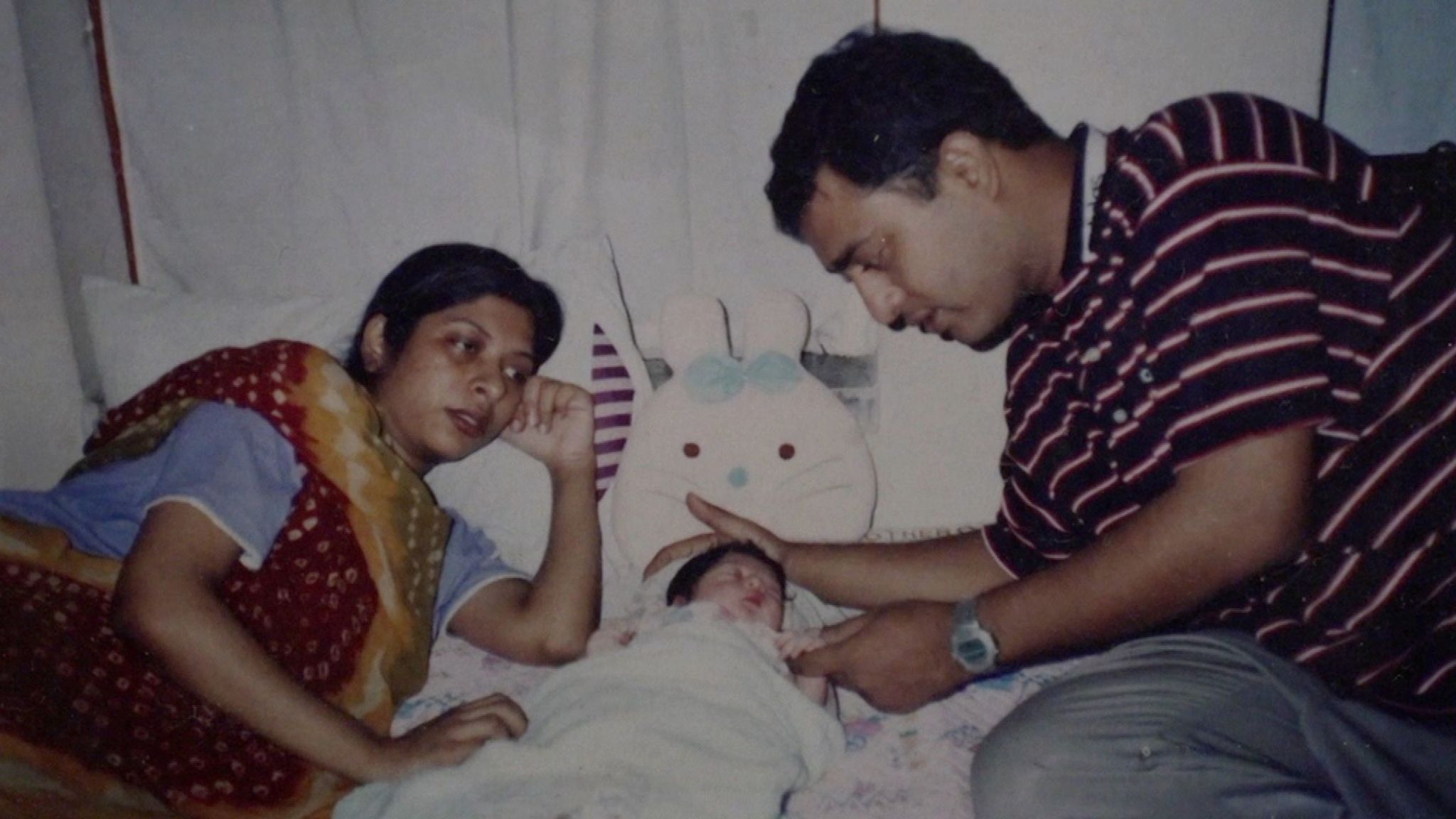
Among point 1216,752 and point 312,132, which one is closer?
point 1216,752

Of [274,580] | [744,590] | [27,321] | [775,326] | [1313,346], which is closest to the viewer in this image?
[1313,346]

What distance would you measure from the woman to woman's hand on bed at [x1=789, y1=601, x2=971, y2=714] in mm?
494

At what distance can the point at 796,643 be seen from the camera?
1.44 meters

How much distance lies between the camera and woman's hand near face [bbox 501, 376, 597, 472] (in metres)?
1.71

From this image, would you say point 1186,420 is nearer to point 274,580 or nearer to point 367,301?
point 274,580

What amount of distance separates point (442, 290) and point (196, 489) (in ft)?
1.75

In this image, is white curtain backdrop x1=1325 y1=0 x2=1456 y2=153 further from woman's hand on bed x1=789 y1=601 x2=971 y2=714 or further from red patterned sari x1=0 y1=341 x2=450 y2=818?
red patterned sari x1=0 y1=341 x2=450 y2=818

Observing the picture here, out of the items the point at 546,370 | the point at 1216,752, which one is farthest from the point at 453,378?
the point at 1216,752

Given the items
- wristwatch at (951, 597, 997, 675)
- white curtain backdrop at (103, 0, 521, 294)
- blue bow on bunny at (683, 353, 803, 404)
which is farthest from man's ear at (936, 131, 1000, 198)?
white curtain backdrop at (103, 0, 521, 294)

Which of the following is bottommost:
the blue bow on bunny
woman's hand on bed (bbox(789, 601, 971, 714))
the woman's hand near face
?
woman's hand on bed (bbox(789, 601, 971, 714))

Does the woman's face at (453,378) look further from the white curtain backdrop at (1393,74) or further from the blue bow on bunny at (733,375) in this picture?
the white curtain backdrop at (1393,74)

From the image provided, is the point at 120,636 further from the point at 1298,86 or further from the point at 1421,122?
the point at 1421,122

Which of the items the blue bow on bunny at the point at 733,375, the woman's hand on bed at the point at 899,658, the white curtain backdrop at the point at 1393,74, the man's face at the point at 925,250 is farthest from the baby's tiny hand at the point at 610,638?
the white curtain backdrop at the point at 1393,74

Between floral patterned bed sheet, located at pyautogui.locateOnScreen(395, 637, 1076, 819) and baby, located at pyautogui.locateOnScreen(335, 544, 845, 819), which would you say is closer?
baby, located at pyautogui.locateOnScreen(335, 544, 845, 819)
